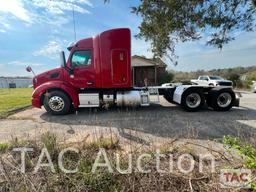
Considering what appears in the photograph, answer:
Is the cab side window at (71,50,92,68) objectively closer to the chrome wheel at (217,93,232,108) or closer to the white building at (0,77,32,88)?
the chrome wheel at (217,93,232,108)

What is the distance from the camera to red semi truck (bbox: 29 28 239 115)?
8375mm

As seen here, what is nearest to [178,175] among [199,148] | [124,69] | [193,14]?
[199,148]

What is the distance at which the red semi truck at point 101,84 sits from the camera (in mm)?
8375

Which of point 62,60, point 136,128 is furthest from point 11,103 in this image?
point 136,128

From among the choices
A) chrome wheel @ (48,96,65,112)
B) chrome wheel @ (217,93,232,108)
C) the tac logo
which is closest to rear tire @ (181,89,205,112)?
chrome wheel @ (217,93,232,108)

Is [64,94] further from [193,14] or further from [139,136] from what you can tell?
[193,14]

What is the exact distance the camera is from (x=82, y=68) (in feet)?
28.4

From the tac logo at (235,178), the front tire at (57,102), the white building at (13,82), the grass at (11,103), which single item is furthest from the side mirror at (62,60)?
the white building at (13,82)

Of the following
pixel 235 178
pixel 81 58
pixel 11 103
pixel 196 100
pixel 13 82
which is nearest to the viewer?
pixel 235 178

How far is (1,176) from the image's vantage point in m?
3.08

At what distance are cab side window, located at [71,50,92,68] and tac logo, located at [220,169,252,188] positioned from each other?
22.3 ft

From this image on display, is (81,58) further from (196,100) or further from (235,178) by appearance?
(235,178)

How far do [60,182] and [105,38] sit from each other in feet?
20.9

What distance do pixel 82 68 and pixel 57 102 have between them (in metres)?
1.69
